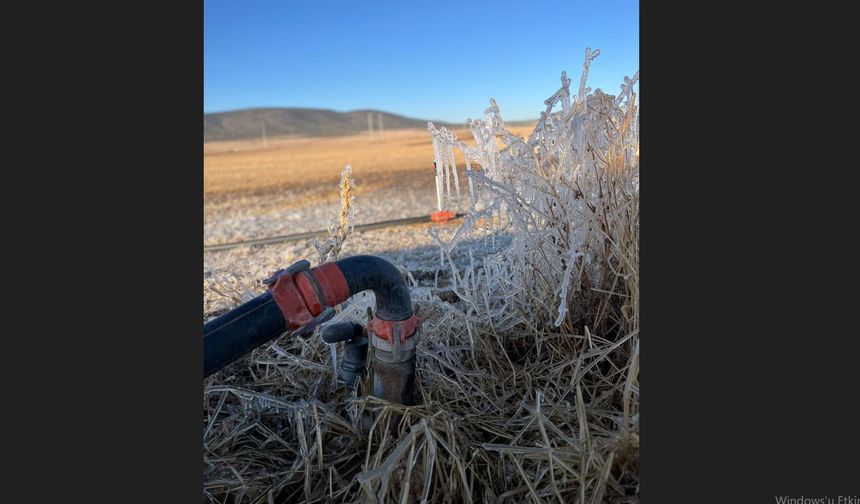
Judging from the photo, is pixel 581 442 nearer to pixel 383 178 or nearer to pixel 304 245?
pixel 304 245

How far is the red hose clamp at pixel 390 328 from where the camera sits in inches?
65.0

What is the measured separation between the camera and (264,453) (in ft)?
5.66

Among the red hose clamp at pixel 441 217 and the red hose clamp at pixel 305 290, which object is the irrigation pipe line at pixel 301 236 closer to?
the red hose clamp at pixel 441 217

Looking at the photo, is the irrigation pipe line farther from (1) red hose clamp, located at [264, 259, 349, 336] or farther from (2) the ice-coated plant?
(1) red hose clamp, located at [264, 259, 349, 336]

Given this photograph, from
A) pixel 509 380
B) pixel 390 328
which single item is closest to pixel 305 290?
pixel 390 328

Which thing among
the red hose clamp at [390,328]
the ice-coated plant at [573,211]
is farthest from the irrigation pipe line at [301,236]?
the red hose clamp at [390,328]

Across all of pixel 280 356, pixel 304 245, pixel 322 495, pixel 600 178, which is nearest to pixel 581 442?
pixel 322 495

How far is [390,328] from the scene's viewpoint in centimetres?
165

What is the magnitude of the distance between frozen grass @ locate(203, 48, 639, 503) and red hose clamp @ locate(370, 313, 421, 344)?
20cm

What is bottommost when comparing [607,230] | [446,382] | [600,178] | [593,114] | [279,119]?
[446,382]

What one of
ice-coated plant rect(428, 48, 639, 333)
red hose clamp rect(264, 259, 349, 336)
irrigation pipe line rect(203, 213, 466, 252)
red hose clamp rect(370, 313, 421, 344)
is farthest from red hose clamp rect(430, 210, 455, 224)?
red hose clamp rect(264, 259, 349, 336)

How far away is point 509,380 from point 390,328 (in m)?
0.56

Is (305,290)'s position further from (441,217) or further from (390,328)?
(441,217)

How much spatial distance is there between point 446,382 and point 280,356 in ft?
2.45
